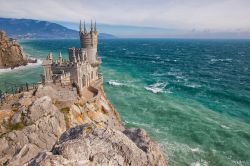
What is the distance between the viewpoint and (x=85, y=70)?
56938mm

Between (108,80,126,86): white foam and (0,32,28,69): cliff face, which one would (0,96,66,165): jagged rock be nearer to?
(108,80,126,86): white foam

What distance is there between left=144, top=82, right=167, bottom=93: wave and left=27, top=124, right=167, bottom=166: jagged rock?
7723 centimetres

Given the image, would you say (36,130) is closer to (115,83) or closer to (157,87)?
(115,83)

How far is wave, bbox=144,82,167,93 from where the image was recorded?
92.9m

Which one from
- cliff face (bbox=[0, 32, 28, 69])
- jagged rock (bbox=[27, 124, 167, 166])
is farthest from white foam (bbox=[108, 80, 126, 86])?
jagged rock (bbox=[27, 124, 167, 166])

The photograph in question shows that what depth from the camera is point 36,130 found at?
1373 inches

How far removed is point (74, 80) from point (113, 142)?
40892 millimetres

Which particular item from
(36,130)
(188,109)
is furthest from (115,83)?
(36,130)

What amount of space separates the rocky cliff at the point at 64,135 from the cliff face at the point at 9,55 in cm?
9557

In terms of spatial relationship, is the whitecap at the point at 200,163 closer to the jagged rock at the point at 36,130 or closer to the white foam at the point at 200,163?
the white foam at the point at 200,163

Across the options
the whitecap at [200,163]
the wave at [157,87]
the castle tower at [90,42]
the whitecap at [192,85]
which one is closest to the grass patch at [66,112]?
the castle tower at [90,42]

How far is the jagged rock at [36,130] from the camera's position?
32094mm

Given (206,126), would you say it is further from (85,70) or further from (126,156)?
(126,156)

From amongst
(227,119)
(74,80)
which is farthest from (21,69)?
(227,119)
